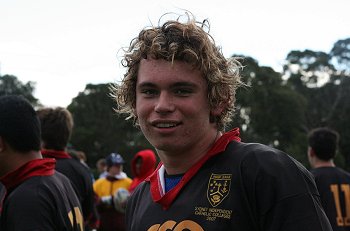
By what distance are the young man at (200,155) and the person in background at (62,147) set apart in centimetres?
260

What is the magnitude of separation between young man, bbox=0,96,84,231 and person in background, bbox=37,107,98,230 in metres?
1.63

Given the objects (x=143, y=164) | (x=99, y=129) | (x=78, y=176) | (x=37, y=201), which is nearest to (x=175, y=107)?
(x=37, y=201)

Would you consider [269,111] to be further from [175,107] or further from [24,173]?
[175,107]

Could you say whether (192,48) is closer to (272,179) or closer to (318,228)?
(272,179)

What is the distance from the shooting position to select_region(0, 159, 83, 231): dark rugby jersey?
323 centimetres

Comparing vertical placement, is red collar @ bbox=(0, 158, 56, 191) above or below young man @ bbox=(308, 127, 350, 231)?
above

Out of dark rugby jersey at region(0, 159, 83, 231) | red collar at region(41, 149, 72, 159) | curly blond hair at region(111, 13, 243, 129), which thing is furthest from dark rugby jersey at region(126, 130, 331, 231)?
red collar at region(41, 149, 72, 159)

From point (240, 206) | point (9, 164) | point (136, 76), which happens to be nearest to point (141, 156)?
point (9, 164)

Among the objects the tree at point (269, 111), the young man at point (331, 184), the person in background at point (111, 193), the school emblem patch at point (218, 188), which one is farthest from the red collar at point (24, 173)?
the tree at point (269, 111)

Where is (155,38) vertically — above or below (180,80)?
above

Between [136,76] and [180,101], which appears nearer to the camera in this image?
[180,101]

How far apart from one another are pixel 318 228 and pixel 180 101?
0.87 m

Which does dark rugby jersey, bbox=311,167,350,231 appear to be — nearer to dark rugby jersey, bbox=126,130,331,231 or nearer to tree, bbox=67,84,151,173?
dark rugby jersey, bbox=126,130,331,231

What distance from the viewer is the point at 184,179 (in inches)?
101
